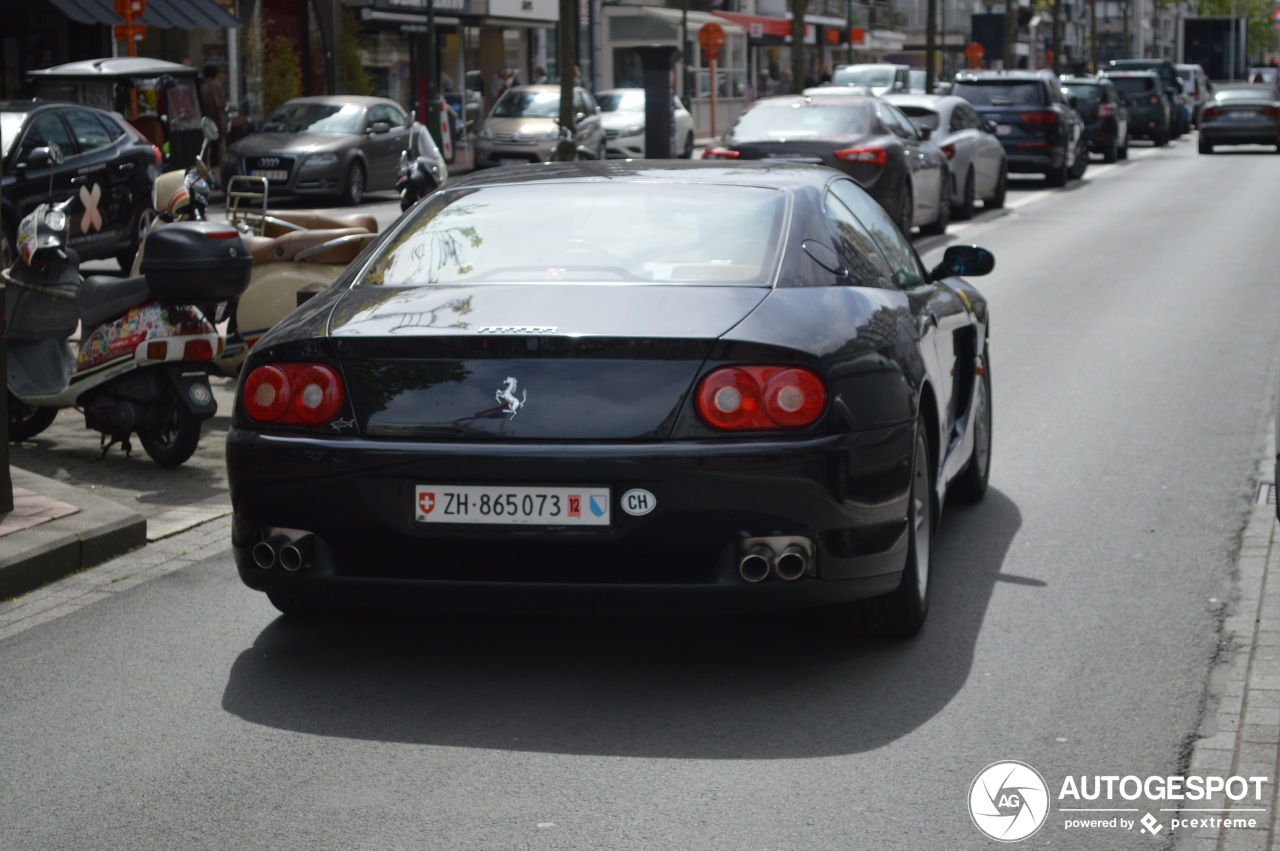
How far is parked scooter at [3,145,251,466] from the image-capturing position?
331 inches

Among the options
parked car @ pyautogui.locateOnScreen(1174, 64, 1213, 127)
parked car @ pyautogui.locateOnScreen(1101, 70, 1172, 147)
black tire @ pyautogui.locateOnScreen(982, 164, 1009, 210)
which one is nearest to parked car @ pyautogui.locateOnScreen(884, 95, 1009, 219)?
black tire @ pyautogui.locateOnScreen(982, 164, 1009, 210)

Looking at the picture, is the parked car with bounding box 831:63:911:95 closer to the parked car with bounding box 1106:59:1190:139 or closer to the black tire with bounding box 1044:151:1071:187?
the parked car with bounding box 1106:59:1190:139

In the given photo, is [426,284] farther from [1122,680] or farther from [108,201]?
[108,201]

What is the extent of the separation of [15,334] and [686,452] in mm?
4930

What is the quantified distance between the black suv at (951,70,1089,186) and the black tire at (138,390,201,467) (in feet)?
75.8

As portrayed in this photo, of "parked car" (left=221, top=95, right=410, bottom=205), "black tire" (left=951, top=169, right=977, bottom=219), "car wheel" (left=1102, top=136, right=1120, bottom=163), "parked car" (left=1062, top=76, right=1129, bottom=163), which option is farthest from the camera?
"car wheel" (left=1102, top=136, right=1120, bottom=163)

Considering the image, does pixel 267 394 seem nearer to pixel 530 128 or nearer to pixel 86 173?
pixel 86 173

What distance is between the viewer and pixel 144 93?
25.5 metres

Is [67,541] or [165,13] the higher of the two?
[165,13]

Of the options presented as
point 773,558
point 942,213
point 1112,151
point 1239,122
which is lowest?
point 1112,151

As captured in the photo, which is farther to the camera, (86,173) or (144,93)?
(144,93)

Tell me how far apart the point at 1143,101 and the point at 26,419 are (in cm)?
4213

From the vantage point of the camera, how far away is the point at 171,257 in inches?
331

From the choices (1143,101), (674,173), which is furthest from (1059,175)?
(674,173)
